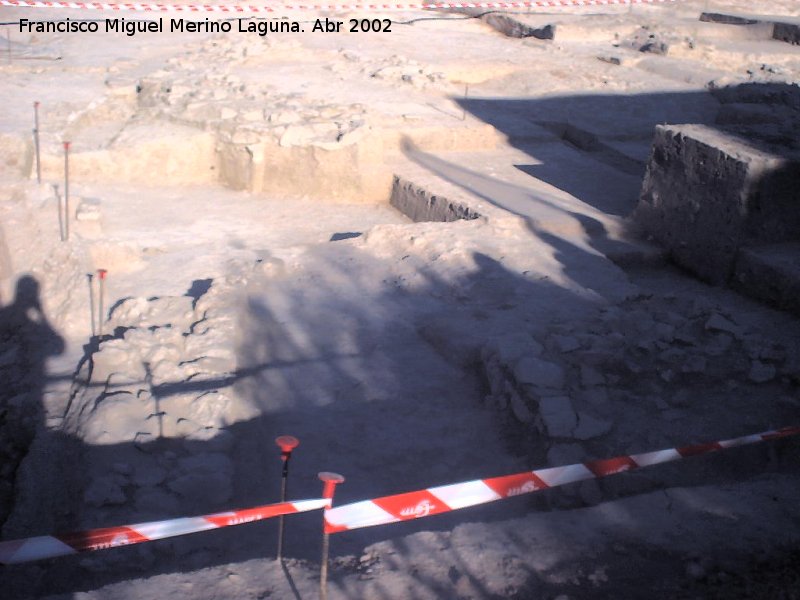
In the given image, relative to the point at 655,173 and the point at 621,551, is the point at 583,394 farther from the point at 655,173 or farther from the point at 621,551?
the point at 655,173

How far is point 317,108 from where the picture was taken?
10062 millimetres

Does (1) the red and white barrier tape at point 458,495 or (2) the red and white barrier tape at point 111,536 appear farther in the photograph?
(1) the red and white barrier tape at point 458,495

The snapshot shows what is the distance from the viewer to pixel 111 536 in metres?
2.73

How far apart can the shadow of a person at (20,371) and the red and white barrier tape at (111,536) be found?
198 cm

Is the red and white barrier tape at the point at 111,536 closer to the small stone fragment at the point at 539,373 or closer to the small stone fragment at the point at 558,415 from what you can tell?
the small stone fragment at the point at 558,415

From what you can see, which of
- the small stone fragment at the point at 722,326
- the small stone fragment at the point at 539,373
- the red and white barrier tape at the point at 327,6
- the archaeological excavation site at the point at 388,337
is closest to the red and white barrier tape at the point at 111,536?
the archaeological excavation site at the point at 388,337

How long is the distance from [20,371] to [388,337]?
241 cm

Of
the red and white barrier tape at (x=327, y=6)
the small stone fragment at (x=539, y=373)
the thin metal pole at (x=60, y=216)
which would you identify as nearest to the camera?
the small stone fragment at (x=539, y=373)

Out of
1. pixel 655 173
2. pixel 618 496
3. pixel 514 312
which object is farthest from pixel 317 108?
pixel 618 496

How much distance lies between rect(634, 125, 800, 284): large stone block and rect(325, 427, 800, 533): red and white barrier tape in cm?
344

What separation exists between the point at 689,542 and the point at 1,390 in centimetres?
432

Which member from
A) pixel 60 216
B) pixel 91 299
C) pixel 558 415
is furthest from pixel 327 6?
pixel 558 415

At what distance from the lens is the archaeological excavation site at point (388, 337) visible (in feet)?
10.3

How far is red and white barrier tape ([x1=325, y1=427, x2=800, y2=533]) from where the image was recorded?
9.53ft
